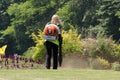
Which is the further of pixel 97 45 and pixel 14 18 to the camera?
pixel 14 18

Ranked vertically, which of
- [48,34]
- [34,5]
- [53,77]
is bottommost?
[53,77]

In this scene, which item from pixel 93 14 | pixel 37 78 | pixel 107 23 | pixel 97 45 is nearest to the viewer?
pixel 37 78

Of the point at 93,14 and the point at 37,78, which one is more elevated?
the point at 93,14

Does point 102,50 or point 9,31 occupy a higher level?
point 9,31

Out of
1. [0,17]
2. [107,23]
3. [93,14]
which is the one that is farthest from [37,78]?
[0,17]

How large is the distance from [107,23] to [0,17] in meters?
22.3

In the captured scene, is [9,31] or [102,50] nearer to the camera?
[102,50]

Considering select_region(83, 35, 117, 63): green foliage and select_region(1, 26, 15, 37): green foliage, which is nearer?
select_region(83, 35, 117, 63): green foliage

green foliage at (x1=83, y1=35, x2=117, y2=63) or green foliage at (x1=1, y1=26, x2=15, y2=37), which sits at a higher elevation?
green foliage at (x1=1, y1=26, x2=15, y2=37)

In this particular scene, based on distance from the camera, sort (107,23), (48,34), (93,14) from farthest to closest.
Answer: (93,14) < (107,23) < (48,34)

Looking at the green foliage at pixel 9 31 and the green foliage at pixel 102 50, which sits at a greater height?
the green foliage at pixel 9 31

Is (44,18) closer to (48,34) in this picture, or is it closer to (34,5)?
(34,5)

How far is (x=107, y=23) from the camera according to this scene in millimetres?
40875

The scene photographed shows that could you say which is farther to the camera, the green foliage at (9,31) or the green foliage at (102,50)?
the green foliage at (9,31)
